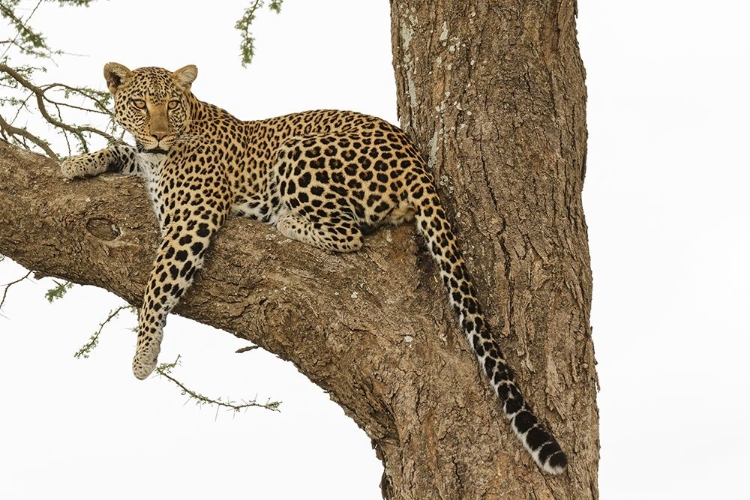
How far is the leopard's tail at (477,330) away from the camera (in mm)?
5898

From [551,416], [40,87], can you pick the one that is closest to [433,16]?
[551,416]

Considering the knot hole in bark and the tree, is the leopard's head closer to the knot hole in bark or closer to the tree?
the tree

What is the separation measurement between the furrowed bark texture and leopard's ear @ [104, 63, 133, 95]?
1.86 m

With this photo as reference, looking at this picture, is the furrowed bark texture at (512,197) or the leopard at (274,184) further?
the leopard at (274,184)

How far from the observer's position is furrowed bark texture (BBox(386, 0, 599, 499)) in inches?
235

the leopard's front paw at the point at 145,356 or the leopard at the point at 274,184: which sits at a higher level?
the leopard at the point at 274,184

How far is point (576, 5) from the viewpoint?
284 inches

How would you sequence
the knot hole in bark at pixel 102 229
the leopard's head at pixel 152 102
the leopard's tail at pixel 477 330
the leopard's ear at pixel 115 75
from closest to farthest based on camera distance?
1. the leopard's tail at pixel 477 330
2. the knot hole in bark at pixel 102 229
3. the leopard's head at pixel 152 102
4. the leopard's ear at pixel 115 75

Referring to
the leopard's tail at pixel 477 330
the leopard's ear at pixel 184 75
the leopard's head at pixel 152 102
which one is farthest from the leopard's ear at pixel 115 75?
the leopard's tail at pixel 477 330

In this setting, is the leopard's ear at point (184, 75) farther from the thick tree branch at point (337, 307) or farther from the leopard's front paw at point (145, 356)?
the leopard's front paw at point (145, 356)

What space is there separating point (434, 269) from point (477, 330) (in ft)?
1.57

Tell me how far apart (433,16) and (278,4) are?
92.1 inches

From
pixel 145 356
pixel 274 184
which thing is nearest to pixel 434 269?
pixel 274 184

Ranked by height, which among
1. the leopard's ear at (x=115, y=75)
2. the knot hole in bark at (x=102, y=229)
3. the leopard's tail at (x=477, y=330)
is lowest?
the leopard's tail at (x=477, y=330)
